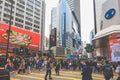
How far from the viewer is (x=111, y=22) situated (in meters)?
31.9

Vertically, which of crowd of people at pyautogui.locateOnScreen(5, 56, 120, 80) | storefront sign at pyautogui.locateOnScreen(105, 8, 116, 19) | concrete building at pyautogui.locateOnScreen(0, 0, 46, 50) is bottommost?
crowd of people at pyautogui.locateOnScreen(5, 56, 120, 80)

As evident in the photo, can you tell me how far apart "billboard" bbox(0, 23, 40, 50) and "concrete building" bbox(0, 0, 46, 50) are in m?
45.7

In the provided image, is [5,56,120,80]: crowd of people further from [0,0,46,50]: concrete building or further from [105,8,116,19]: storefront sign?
[0,0,46,50]: concrete building

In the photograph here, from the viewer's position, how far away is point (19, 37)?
38.1 metres

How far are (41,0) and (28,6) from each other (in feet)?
59.8

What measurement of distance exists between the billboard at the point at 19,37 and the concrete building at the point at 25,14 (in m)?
45.7

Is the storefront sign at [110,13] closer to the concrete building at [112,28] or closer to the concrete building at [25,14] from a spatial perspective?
the concrete building at [112,28]

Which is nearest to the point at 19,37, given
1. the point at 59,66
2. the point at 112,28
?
the point at 112,28

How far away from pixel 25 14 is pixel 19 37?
69.2 meters

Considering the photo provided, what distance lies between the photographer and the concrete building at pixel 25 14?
88.0 meters

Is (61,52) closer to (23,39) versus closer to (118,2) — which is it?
(23,39)

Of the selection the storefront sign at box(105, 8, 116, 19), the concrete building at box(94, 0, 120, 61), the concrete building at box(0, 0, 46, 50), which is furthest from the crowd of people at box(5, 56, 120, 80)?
the concrete building at box(0, 0, 46, 50)

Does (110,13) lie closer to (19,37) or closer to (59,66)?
(59,66)

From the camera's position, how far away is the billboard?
35.4 metres
